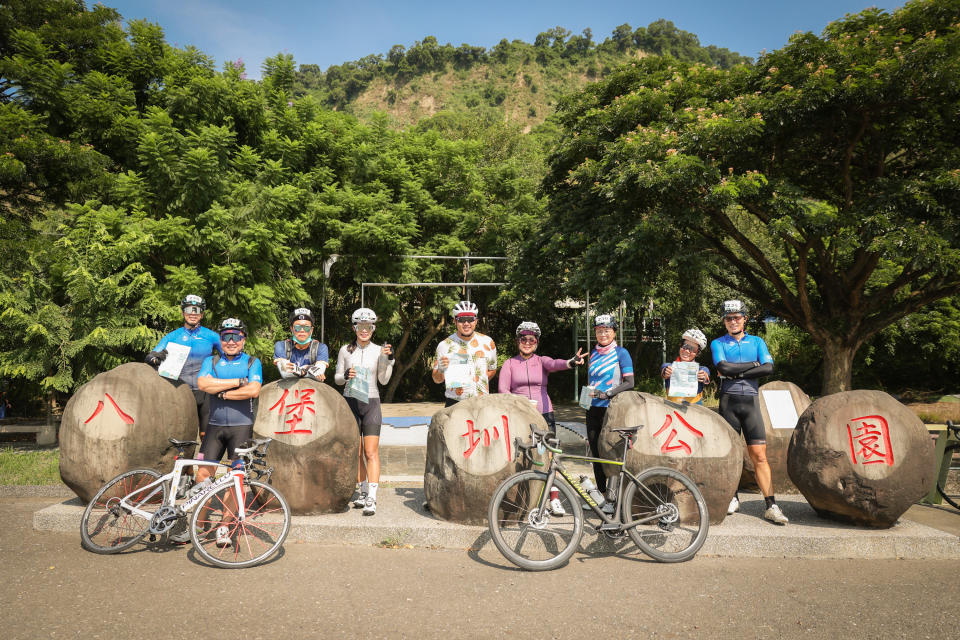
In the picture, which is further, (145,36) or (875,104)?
(145,36)

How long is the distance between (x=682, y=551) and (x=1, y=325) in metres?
11.6

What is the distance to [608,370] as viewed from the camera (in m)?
5.70

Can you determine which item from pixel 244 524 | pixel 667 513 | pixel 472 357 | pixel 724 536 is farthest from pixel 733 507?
pixel 244 524

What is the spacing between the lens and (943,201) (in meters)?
9.66

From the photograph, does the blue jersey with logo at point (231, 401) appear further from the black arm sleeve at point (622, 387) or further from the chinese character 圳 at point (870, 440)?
the chinese character 圳 at point (870, 440)

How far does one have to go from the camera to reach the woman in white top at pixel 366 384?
5.70 meters

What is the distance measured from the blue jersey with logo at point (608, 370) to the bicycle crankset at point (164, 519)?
146 inches

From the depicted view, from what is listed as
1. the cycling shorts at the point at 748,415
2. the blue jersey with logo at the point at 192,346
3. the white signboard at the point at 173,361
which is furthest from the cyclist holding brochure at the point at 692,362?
the white signboard at the point at 173,361

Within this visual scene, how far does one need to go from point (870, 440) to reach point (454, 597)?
12.5ft

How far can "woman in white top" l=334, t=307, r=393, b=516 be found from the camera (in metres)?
5.70

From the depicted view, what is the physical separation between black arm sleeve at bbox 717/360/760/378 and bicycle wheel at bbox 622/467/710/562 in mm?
1216

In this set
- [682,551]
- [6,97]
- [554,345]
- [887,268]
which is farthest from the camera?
[554,345]

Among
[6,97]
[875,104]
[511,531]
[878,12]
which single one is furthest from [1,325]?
[878,12]

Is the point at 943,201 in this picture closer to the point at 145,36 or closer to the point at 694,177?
the point at 694,177
